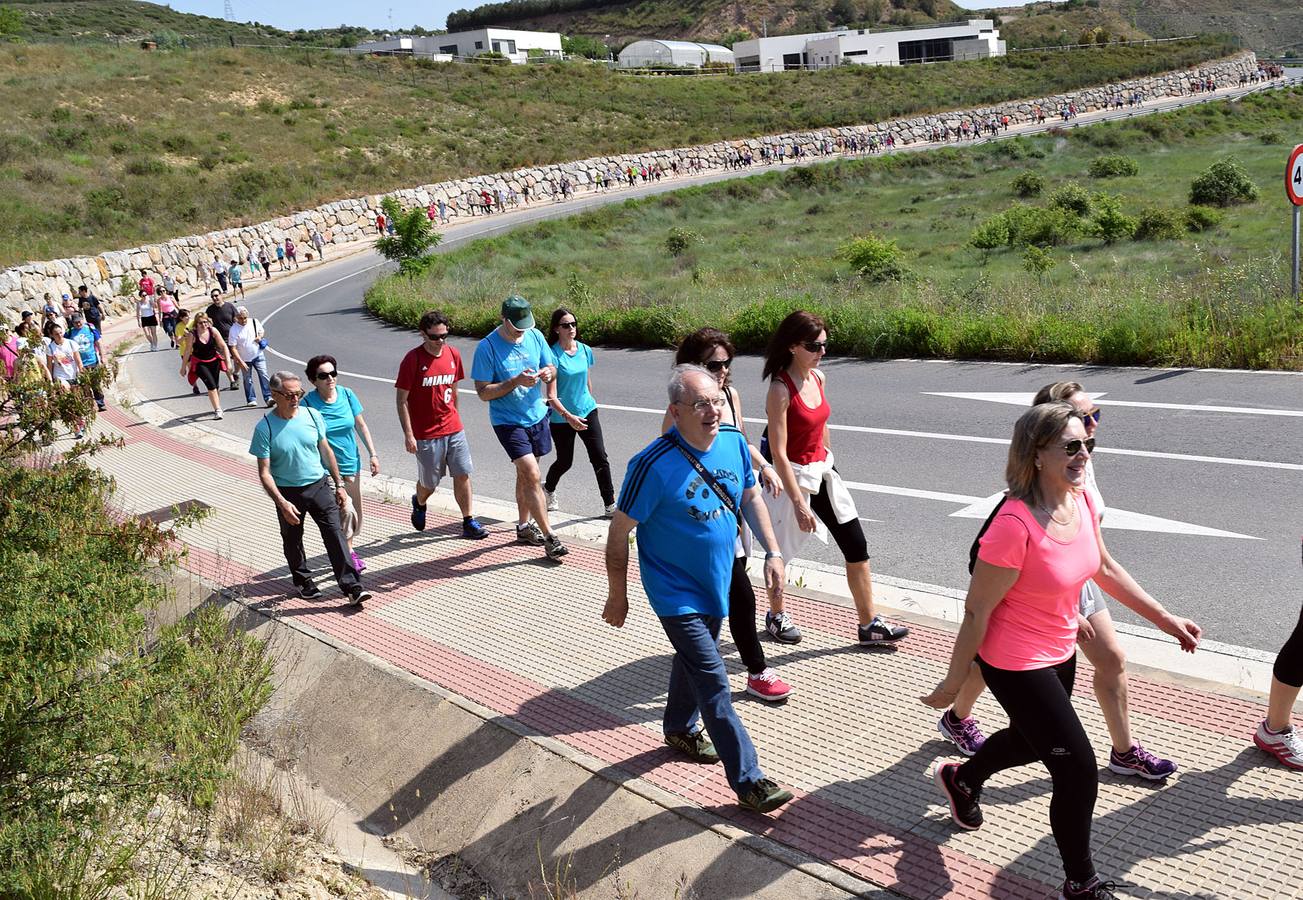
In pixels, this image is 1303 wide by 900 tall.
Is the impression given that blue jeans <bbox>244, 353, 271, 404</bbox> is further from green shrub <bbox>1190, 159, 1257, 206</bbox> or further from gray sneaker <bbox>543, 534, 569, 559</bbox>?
green shrub <bbox>1190, 159, 1257, 206</bbox>

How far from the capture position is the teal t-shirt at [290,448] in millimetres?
7629

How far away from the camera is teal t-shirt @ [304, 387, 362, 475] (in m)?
8.38

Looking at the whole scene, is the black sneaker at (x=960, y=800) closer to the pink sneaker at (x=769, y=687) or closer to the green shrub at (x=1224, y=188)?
the pink sneaker at (x=769, y=687)

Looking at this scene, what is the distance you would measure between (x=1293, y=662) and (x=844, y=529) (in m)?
2.23

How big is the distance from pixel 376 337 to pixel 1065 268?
16623mm

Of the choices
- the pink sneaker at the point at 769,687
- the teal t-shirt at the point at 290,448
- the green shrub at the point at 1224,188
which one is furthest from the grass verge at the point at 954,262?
the teal t-shirt at the point at 290,448

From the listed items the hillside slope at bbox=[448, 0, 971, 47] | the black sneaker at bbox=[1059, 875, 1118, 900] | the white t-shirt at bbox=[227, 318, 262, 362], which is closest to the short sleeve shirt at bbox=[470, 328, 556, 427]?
the black sneaker at bbox=[1059, 875, 1118, 900]

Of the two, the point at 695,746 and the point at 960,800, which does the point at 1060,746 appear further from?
the point at 695,746

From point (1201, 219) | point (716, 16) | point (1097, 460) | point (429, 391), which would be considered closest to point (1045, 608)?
point (429, 391)

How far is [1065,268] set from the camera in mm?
Answer: 27297

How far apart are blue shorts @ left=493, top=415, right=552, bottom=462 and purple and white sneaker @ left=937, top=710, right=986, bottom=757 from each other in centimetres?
421

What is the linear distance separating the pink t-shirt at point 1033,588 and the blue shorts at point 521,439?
16.2ft

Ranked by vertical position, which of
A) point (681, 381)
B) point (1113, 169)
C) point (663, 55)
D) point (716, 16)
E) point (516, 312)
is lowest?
point (681, 381)

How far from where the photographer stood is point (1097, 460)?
392 inches
